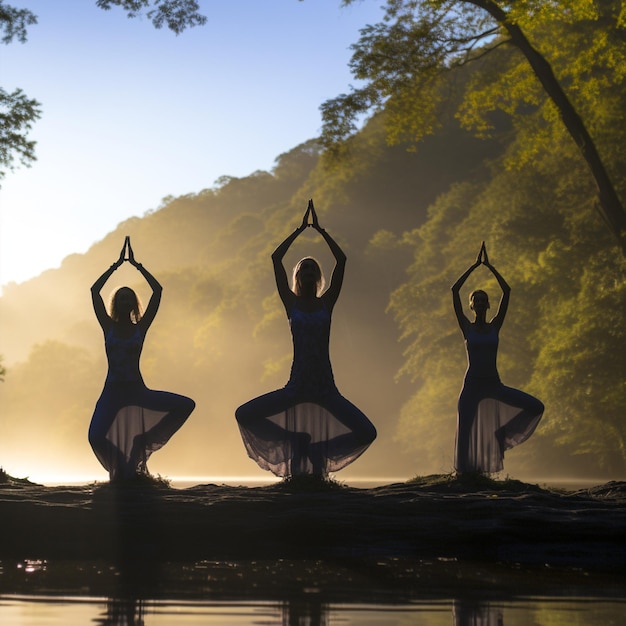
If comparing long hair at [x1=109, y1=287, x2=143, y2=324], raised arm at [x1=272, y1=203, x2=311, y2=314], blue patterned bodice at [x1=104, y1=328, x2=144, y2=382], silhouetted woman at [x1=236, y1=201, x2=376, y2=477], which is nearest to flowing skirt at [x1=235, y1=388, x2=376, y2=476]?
silhouetted woman at [x1=236, y1=201, x2=376, y2=477]

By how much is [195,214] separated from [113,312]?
535ft

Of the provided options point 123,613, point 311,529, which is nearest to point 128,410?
point 311,529

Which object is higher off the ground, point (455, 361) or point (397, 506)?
point (455, 361)

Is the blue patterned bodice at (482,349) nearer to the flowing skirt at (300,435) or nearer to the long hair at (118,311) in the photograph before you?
the flowing skirt at (300,435)

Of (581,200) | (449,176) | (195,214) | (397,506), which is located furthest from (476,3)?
(195,214)

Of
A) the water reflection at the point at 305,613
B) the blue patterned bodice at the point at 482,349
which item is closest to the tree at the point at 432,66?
the blue patterned bodice at the point at 482,349

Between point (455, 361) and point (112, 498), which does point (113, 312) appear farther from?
point (455, 361)

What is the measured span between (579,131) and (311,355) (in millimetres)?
10474

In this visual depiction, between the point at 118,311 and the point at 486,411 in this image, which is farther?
the point at 486,411

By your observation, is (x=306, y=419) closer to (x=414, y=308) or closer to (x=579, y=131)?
(x=579, y=131)

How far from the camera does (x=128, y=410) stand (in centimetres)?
1149

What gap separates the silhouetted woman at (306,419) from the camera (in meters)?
11.1

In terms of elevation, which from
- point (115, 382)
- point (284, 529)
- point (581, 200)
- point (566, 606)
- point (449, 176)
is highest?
point (449, 176)

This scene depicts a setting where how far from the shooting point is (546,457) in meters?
51.1
